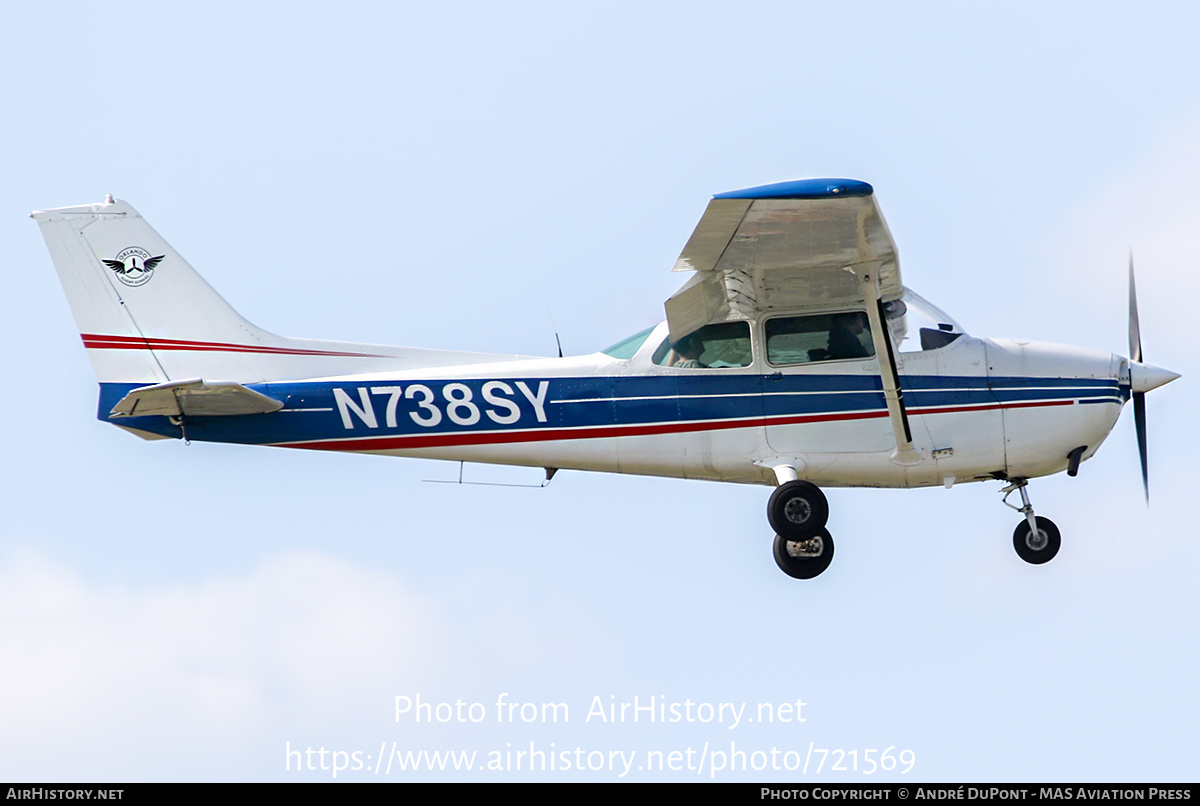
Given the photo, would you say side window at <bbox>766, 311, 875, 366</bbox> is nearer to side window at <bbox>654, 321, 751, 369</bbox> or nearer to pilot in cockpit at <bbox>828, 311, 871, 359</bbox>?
pilot in cockpit at <bbox>828, 311, 871, 359</bbox>

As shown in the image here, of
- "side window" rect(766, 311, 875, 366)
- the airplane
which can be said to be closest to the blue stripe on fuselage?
the airplane

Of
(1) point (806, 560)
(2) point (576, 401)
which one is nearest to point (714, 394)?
(2) point (576, 401)

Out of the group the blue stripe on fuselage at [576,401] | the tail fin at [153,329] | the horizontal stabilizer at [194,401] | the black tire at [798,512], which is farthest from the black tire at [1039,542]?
the horizontal stabilizer at [194,401]

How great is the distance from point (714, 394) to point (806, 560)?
158cm

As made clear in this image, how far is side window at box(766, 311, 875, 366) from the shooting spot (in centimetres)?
1252

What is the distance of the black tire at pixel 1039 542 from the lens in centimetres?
1271

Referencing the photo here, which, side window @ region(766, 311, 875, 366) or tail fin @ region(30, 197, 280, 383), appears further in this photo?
tail fin @ region(30, 197, 280, 383)

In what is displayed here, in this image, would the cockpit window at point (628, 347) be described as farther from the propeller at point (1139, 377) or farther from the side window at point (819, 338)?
the propeller at point (1139, 377)

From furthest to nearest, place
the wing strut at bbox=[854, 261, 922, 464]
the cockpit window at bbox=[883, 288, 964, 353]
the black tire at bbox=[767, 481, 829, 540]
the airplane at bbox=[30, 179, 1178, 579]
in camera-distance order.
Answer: the cockpit window at bbox=[883, 288, 964, 353] < the airplane at bbox=[30, 179, 1178, 579] < the black tire at bbox=[767, 481, 829, 540] < the wing strut at bbox=[854, 261, 922, 464]

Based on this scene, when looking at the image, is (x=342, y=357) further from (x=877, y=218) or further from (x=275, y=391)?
(x=877, y=218)

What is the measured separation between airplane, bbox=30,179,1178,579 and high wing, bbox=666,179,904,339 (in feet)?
0.10

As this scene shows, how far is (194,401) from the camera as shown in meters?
12.6

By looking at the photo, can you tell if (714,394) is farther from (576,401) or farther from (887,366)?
(887,366)
